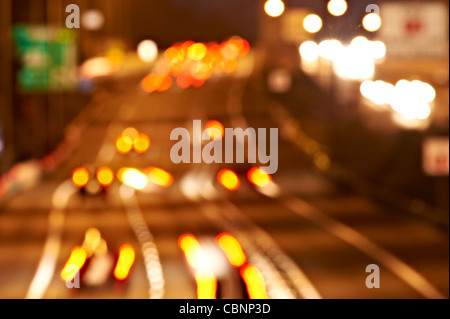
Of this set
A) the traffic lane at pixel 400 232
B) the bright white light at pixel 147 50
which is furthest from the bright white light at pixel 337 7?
the bright white light at pixel 147 50

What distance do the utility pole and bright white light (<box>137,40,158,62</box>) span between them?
62.7 m

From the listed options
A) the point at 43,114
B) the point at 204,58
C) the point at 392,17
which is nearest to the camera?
the point at 392,17

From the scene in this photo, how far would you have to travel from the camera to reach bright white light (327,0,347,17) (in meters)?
6.68

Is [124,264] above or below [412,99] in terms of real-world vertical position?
below

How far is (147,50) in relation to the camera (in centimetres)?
12081

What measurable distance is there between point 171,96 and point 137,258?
62.4 meters

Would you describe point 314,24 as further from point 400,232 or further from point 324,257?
point 400,232

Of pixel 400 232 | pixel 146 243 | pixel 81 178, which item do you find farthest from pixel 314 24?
pixel 81 178

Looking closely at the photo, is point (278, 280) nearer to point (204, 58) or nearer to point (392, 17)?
point (392, 17)

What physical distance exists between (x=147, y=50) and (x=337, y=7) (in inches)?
4526

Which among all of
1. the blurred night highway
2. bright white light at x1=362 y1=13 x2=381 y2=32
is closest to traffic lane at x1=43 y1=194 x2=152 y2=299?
the blurred night highway

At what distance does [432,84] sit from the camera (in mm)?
42469

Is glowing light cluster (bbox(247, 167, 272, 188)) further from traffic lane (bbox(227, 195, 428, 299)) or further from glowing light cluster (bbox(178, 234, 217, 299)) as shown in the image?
glowing light cluster (bbox(178, 234, 217, 299))
